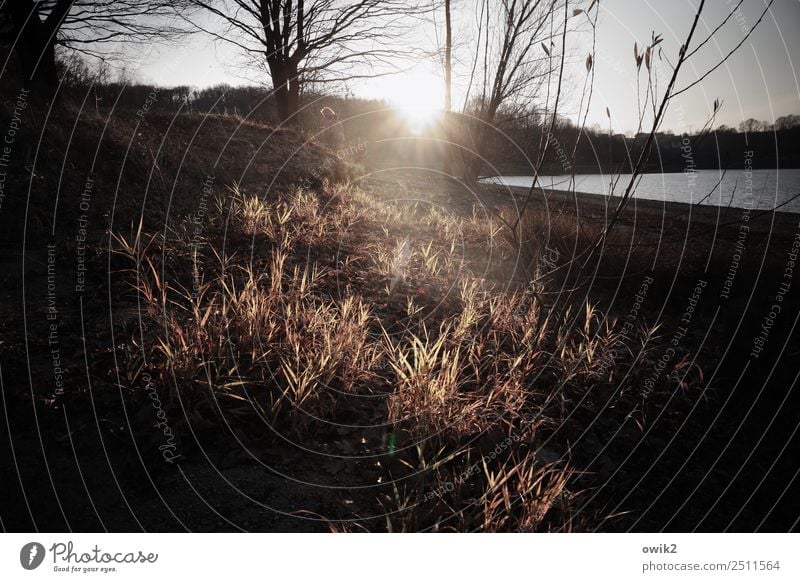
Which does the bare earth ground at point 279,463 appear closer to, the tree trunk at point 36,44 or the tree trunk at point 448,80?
the tree trunk at point 36,44

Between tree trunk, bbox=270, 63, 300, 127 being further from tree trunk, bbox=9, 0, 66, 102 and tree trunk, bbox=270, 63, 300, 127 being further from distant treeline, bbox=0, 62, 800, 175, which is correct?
tree trunk, bbox=9, 0, 66, 102

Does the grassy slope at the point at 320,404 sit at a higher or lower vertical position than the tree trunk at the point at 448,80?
lower

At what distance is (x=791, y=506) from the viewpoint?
69.9 inches

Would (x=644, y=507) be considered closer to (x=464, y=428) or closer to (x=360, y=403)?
(x=464, y=428)

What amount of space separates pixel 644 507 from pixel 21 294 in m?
4.04

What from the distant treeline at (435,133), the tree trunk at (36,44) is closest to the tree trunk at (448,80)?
the distant treeline at (435,133)

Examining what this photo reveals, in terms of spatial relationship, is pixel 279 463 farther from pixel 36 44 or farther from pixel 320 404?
pixel 36 44

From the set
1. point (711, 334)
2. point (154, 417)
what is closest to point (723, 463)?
point (711, 334)

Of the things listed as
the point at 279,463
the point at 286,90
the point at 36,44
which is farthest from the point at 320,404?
the point at 286,90

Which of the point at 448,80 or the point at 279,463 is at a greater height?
the point at 448,80

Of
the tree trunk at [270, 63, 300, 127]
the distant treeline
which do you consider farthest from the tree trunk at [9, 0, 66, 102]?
the tree trunk at [270, 63, 300, 127]

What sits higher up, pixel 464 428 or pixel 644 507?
pixel 464 428

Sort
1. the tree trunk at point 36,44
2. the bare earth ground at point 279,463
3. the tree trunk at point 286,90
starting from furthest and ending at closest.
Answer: the tree trunk at point 286,90 → the tree trunk at point 36,44 → the bare earth ground at point 279,463

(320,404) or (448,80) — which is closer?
(320,404)
